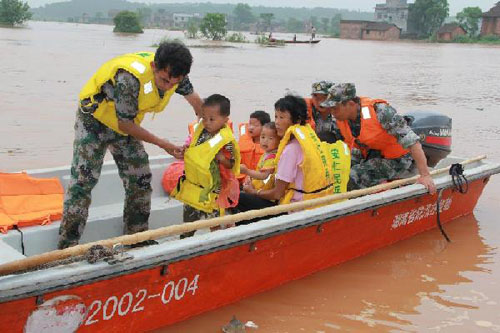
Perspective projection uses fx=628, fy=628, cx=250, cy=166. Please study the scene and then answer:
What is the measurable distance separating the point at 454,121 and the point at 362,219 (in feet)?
31.3

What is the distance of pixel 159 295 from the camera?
3.48 meters

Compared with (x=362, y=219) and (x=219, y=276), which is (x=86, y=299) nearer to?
(x=219, y=276)

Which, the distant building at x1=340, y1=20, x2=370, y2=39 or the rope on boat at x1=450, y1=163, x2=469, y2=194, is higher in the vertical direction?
the distant building at x1=340, y1=20, x2=370, y2=39

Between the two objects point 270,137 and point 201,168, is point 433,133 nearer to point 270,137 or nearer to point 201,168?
point 270,137

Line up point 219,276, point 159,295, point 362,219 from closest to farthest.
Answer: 1. point 159,295
2. point 219,276
3. point 362,219

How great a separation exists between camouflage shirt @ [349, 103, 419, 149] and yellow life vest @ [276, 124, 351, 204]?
1.49 ft

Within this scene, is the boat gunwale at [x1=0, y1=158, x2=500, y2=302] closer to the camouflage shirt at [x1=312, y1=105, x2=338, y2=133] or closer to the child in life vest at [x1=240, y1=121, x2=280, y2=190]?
the child in life vest at [x1=240, y1=121, x2=280, y2=190]

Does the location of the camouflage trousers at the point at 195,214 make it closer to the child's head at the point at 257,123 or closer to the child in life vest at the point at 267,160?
the child in life vest at the point at 267,160

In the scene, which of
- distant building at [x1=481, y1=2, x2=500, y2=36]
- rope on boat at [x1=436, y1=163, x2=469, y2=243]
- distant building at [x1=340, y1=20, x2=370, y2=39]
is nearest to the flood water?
rope on boat at [x1=436, y1=163, x2=469, y2=243]

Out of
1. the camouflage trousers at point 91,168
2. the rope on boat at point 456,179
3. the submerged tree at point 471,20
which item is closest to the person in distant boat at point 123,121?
the camouflage trousers at point 91,168

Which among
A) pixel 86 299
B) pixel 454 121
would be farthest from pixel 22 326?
pixel 454 121

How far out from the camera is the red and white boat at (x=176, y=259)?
2.97 m

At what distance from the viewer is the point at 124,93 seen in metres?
3.73

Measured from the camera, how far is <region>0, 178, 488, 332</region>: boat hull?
9.85ft
